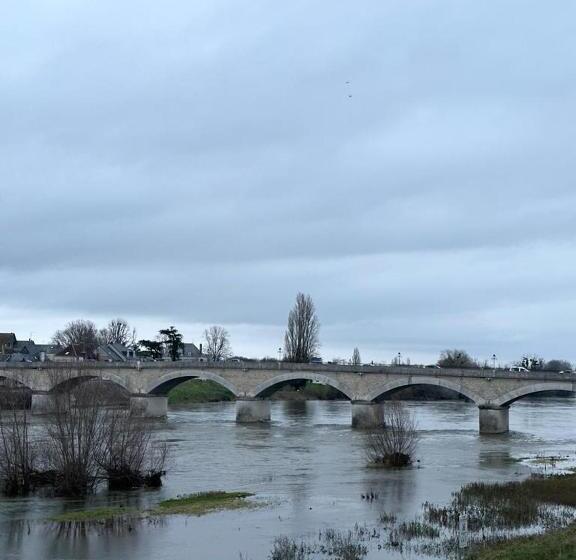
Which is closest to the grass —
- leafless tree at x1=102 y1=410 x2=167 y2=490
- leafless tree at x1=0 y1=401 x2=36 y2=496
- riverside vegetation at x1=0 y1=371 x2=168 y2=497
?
leafless tree at x1=102 y1=410 x2=167 y2=490

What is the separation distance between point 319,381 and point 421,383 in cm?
1006

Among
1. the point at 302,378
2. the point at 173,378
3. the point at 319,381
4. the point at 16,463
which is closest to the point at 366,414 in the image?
the point at 319,381

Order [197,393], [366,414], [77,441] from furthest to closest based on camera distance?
[197,393], [366,414], [77,441]

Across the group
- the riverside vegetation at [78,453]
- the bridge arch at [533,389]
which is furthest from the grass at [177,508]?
the bridge arch at [533,389]

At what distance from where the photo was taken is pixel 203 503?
33.4 meters

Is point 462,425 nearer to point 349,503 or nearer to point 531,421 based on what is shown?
point 531,421

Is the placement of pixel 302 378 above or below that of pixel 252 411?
above

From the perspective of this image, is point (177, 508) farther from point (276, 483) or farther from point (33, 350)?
point (33, 350)

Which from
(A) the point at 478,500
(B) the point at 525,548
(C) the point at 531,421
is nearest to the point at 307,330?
(C) the point at 531,421

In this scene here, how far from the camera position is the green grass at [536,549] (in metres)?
21.0

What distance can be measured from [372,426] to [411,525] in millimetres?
48190

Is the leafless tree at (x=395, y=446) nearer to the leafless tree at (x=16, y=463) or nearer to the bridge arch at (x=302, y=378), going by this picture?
the leafless tree at (x=16, y=463)

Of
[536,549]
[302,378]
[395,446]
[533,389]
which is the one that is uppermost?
[302,378]

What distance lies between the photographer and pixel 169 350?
152750mm
